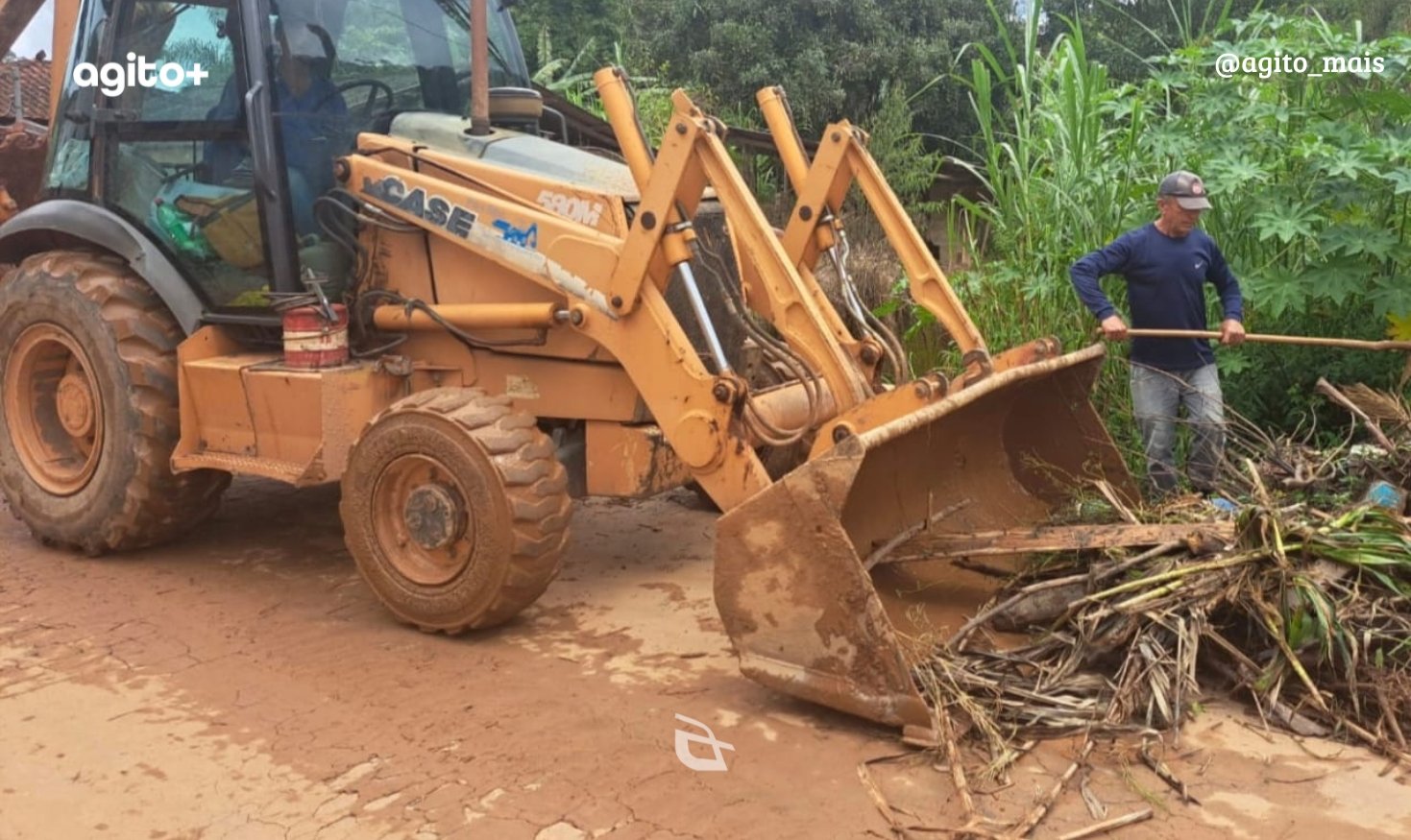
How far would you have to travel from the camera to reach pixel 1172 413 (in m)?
5.48

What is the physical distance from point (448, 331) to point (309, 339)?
A: 0.52 meters

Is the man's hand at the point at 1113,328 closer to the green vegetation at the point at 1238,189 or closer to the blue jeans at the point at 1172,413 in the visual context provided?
the blue jeans at the point at 1172,413

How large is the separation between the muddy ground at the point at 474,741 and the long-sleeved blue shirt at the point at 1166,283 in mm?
1891

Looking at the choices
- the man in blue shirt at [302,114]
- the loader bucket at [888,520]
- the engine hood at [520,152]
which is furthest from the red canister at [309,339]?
the loader bucket at [888,520]

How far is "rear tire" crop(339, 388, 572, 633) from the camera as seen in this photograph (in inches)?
175

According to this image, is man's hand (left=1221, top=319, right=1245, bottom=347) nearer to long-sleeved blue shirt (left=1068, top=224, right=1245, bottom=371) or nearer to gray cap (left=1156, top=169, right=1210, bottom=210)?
long-sleeved blue shirt (left=1068, top=224, right=1245, bottom=371)

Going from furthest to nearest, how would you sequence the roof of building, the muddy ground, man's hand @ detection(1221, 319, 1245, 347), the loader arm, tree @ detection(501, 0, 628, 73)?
tree @ detection(501, 0, 628, 73)
the roof of building
man's hand @ detection(1221, 319, 1245, 347)
the loader arm
the muddy ground

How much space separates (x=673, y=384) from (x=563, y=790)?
4.75ft

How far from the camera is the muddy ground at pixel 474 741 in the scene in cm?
336

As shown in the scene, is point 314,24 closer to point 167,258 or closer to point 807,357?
point 167,258

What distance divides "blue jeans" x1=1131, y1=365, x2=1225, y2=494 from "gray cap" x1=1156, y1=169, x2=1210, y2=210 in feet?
2.19

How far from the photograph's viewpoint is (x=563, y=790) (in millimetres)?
3529

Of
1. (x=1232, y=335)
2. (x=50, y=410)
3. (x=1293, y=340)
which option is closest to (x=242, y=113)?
(x=50, y=410)

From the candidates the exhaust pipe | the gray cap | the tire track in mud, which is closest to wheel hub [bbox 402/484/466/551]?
the tire track in mud
